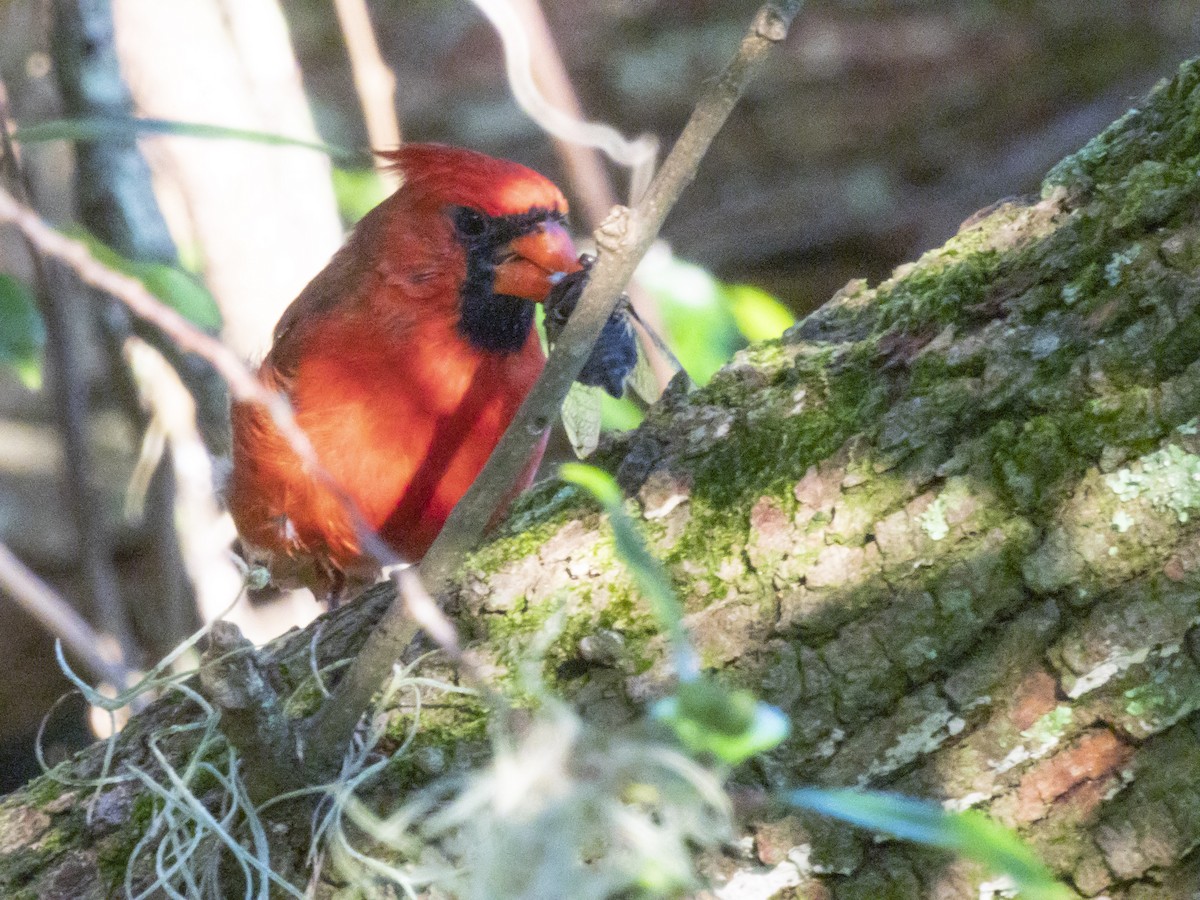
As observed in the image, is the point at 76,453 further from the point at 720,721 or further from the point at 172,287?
the point at 720,721

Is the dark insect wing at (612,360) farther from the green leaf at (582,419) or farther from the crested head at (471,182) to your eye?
the crested head at (471,182)

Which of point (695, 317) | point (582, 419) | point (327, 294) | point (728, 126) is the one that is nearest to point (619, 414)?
point (695, 317)

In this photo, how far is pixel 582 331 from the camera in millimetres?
1139

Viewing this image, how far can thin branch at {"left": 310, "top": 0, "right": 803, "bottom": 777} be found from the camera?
1088mm

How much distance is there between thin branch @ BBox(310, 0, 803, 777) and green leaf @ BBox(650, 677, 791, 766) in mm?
525

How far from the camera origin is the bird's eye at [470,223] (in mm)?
2381

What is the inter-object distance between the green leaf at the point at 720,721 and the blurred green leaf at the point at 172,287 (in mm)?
1660

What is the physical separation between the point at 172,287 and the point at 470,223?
Result: 1.65ft

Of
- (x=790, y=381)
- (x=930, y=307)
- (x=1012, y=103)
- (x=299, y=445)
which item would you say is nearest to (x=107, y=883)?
(x=299, y=445)

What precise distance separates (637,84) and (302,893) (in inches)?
156

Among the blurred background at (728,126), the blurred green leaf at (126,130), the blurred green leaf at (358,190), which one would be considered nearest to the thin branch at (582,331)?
the blurred green leaf at (126,130)

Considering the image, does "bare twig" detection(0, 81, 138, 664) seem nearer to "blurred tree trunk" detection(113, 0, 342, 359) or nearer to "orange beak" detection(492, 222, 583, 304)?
"blurred tree trunk" detection(113, 0, 342, 359)

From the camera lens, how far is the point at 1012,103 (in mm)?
4844

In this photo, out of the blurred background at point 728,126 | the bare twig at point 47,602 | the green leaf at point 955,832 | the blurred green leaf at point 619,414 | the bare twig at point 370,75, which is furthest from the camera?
the blurred background at point 728,126
